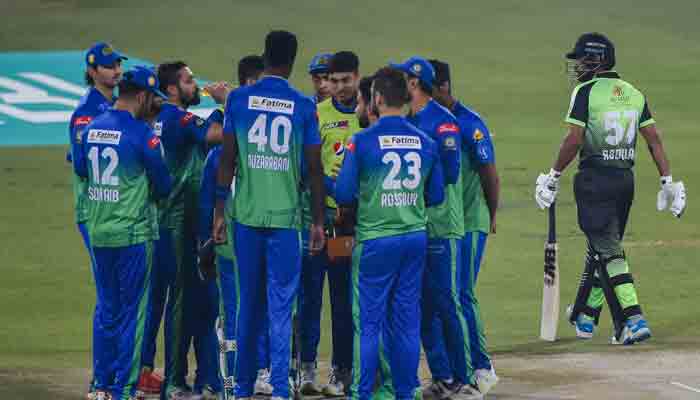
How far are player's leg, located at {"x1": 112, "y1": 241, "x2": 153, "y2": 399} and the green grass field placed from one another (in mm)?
1996

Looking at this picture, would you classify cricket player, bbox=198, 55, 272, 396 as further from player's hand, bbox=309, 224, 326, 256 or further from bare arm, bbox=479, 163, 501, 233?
bare arm, bbox=479, 163, 501, 233

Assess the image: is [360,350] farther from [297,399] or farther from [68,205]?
[68,205]

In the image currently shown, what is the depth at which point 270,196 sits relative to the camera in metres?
8.68

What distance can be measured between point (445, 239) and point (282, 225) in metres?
1.17

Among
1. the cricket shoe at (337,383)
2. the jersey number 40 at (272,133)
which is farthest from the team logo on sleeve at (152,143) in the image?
the cricket shoe at (337,383)

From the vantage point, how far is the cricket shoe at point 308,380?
967 cm

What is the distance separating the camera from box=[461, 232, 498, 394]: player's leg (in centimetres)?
947

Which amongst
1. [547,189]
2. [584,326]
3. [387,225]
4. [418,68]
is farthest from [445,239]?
[584,326]

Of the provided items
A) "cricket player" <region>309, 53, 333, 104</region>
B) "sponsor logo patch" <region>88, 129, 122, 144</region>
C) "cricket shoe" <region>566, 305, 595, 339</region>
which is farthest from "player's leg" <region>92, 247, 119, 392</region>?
"cricket shoe" <region>566, 305, 595, 339</region>

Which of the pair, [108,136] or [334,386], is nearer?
[108,136]

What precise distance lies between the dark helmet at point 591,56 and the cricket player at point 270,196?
11.1ft

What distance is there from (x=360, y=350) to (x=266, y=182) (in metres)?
1.13

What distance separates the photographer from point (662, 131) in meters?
20.6

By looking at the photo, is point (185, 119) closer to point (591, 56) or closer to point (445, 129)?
point (445, 129)
